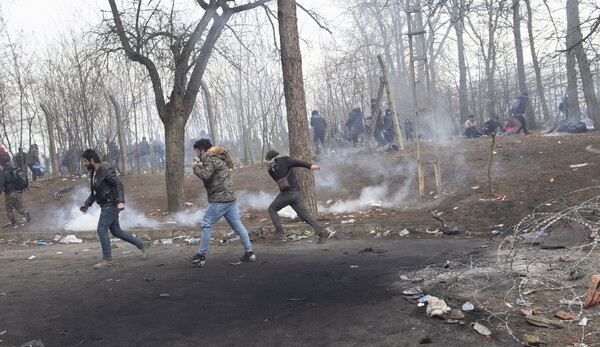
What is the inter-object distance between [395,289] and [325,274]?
1142 millimetres

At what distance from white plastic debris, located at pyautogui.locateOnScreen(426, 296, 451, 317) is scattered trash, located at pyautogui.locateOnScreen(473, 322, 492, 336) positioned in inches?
13.7

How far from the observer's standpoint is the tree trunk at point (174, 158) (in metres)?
12.5

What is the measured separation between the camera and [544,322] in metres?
3.50

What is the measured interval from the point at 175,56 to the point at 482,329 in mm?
10693

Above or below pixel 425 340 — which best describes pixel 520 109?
above

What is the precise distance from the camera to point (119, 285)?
580 cm

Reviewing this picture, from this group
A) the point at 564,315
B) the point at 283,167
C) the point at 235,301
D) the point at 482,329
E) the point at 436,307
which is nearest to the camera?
the point at 482,329

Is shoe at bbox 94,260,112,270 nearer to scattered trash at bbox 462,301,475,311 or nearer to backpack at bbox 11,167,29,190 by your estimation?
scattered trash at bbox 462,301,475,311

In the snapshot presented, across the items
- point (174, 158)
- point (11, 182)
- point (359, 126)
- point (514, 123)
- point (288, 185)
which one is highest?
point (359, 126)

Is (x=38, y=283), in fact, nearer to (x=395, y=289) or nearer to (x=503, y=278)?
(x=395, y=289)

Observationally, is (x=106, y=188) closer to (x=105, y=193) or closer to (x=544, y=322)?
(x=105, y=193)

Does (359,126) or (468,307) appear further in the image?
(359,126)

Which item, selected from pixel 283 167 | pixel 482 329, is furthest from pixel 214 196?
pixel 482 329

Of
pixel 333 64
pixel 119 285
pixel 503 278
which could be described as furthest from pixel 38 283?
pixel 333 64
